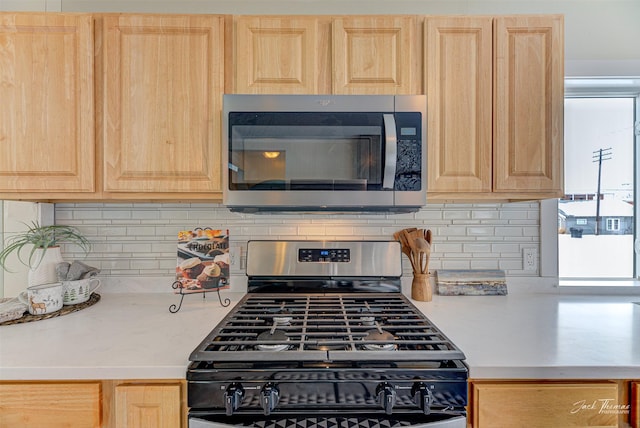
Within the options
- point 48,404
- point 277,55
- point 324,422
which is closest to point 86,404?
point 48,404

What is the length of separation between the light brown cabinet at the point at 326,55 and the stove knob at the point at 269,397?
1100 mm

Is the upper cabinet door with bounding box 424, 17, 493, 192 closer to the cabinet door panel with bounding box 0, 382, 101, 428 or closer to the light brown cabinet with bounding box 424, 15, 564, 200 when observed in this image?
the light brown cabinet with bounding box 424, 15, 564, 200

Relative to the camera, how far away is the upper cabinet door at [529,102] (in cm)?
133

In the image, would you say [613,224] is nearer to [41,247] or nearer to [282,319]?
[282,319]

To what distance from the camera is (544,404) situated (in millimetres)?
918

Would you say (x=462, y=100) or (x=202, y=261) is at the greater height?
(x=462, y=100)

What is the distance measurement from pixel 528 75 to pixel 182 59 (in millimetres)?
1461

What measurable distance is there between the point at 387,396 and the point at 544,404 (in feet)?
1.57

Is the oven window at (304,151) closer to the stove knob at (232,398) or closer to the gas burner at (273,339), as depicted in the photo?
the gas burner at (273,339)

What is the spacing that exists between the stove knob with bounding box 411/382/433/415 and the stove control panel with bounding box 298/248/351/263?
743mm

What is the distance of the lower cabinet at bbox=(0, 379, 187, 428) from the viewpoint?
904 millimetres

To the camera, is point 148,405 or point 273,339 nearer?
point 148,405

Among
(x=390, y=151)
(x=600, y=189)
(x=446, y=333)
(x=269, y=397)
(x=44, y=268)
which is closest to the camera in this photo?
(x=269, y=397)

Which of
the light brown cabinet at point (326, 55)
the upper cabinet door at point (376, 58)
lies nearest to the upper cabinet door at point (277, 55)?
the light brown cabinet at point (326, 55)
